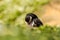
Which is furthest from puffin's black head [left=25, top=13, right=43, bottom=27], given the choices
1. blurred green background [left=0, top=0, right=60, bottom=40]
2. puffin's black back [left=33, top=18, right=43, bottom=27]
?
blurred green background [left=0, top=0, right=60, bottom=40]

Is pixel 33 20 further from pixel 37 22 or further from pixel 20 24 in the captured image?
pixel 20 24

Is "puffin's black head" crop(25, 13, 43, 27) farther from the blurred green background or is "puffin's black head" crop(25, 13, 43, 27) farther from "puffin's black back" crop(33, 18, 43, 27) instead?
the blurred green background

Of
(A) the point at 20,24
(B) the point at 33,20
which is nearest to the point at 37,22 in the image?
(B) the point at 33,20

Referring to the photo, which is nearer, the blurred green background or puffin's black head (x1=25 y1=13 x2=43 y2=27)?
the blurred green background

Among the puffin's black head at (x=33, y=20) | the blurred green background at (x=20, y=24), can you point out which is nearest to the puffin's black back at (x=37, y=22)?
the puffin's black head at (x=33, y=20)

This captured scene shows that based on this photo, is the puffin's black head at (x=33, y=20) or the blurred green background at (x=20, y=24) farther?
the puffin's black head at (x=33, y=20)

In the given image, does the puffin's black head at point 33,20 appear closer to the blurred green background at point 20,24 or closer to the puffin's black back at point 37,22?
the puffin's black back at point 37,22

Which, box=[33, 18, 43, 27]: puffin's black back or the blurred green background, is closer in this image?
the blurred green background

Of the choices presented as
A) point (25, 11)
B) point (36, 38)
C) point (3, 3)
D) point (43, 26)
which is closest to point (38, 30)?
point (43, 26)
